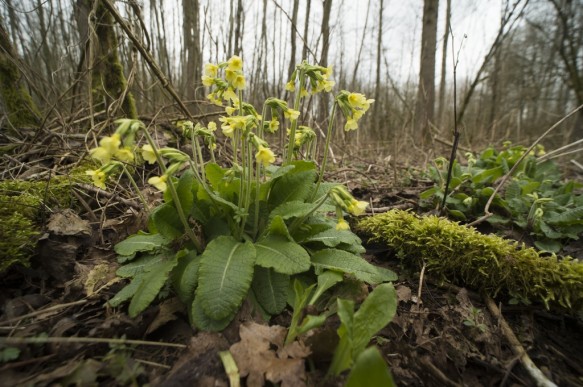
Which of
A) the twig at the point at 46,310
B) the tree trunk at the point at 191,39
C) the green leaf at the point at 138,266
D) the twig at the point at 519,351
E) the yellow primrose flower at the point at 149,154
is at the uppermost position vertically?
the tree trunk at the point at 191,39

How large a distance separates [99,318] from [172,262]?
425mm

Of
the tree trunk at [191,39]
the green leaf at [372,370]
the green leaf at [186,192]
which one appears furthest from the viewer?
the tree trunk at [191,39]

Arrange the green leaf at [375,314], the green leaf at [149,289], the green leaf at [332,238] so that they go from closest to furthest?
the green leaf at [375,314], the green leaf at [149,289], the green leaf at [332,238]

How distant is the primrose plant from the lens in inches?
58.6

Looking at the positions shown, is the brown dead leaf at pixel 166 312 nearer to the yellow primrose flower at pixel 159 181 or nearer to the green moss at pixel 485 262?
the yellow primrose flower at pixel 159 181

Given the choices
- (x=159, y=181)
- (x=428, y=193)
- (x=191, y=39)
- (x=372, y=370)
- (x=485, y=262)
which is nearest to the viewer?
(x=372, y=370)

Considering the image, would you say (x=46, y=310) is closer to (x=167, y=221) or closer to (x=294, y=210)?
(x=167, y=221)

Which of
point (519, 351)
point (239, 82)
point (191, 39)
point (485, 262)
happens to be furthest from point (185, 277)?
point (191, 39)

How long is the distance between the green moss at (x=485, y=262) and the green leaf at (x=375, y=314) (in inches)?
32.0

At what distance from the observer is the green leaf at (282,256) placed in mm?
1579

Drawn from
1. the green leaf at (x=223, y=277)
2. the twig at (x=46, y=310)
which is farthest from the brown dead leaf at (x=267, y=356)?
the twig at (x=46, y=310)

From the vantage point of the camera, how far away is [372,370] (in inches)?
40.1

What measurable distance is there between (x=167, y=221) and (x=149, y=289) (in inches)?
18.5

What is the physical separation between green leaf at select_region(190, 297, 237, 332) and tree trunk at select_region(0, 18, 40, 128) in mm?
3477
